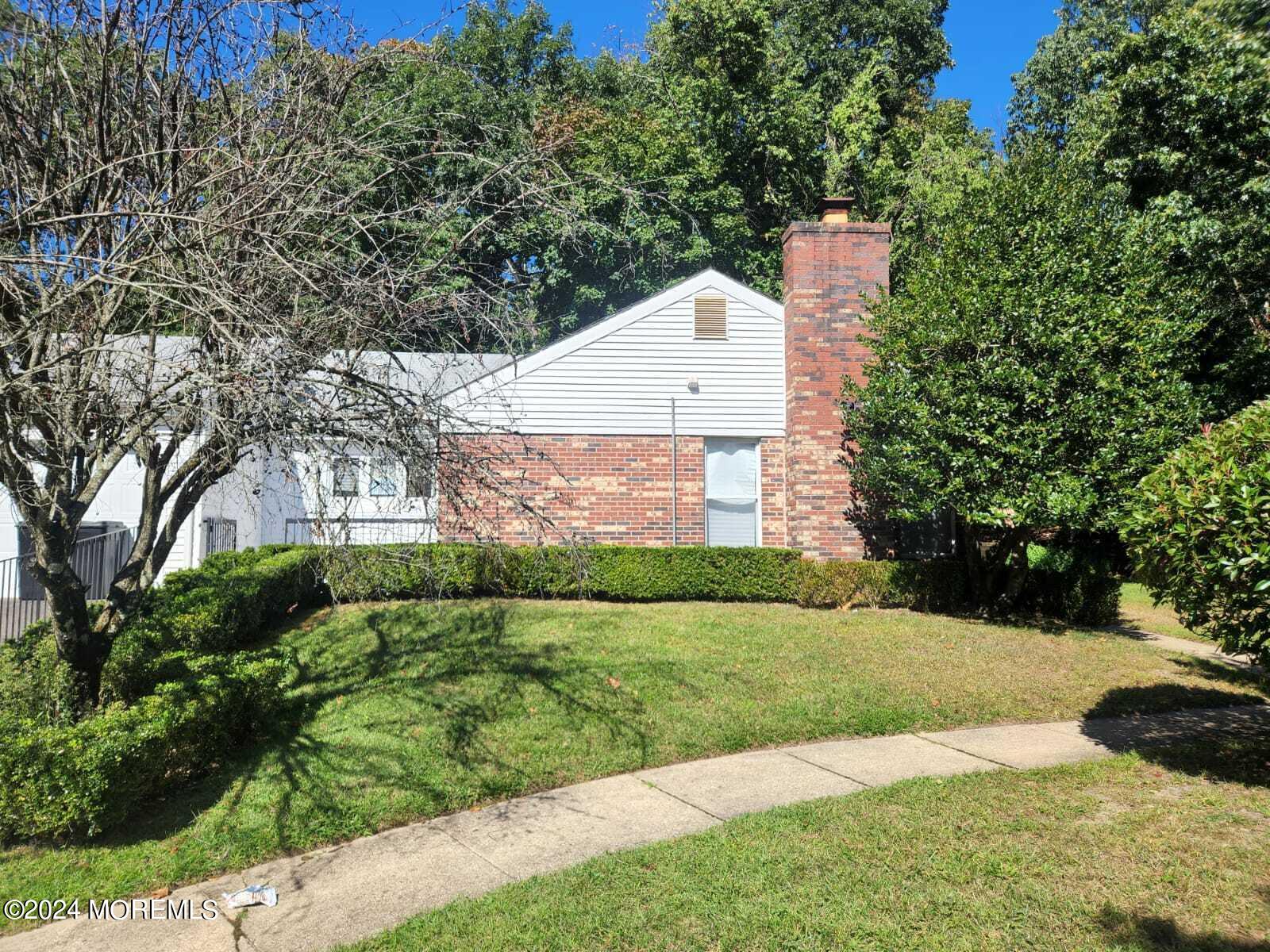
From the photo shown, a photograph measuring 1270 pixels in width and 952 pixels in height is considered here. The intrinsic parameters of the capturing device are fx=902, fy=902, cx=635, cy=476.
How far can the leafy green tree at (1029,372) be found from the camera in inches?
420

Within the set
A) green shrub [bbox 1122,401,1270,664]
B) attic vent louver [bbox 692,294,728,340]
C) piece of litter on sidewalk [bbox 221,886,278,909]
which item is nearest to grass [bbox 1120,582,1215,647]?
green shrub [bbox 1122,401,1270,664]

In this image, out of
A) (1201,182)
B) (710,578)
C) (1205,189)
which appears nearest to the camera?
(1205,189)

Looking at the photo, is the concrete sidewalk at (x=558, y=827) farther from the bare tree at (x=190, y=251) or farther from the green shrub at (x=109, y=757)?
the bare tree at (x=190, y=251)

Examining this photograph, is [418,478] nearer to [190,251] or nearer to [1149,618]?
[190,251]

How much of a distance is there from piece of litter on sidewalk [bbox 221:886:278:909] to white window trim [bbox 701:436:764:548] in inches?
405

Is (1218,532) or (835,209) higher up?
(835,209)

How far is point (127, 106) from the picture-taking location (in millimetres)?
6895

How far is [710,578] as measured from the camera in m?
12.8

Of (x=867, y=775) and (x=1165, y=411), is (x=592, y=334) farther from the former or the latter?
(x=867, y=775)

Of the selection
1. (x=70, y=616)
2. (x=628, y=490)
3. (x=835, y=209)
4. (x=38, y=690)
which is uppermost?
(x=835, y=209)

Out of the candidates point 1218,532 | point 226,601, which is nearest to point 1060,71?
point 1218,532

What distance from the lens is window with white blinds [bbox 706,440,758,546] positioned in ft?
48.7

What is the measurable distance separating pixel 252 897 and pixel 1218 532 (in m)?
6.16

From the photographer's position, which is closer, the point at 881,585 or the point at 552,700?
the point at 552,700
